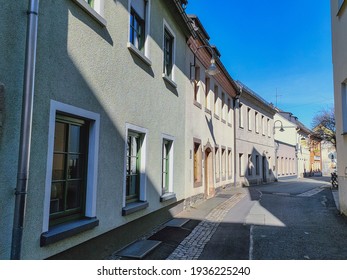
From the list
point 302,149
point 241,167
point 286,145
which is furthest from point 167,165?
point 302,149

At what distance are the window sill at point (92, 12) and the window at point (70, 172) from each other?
1.49m

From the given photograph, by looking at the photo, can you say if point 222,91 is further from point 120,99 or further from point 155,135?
point 120,99

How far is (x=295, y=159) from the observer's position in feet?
124

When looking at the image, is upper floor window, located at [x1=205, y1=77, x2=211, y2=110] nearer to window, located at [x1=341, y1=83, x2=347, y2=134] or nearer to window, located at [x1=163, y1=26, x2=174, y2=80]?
window, located at [x1=163, y1=26, x2=174, y2=80]

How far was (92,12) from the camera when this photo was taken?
15.7 ft

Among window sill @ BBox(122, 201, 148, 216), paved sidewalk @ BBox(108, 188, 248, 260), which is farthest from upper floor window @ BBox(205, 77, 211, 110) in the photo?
window sill @ BBox(122, 201, 148, 216)

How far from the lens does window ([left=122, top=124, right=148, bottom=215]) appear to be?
20.7ft

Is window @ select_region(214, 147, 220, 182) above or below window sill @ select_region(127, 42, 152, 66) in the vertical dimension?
below

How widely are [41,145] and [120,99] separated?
231 cm

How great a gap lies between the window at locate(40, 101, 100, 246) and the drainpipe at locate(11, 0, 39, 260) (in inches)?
17.8

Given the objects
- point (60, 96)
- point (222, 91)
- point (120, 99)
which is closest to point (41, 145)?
point (60, 96)

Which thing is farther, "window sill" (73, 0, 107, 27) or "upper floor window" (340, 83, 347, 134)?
"upper floor window" (340, 83, 347, 134)

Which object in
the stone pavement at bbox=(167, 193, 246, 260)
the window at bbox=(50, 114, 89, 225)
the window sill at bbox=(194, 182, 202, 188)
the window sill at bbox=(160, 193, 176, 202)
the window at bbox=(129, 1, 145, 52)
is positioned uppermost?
the window at bbox=(129, 1, 145, 52)

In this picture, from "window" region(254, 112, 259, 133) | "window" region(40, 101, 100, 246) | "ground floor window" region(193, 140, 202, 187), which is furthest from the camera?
"window" region(254, 112, 259, 133)
